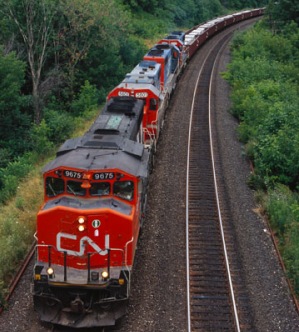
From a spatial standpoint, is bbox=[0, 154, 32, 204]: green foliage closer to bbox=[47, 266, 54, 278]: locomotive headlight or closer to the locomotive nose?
bbox=[47, 266, 54, 278]: locomotive headlight

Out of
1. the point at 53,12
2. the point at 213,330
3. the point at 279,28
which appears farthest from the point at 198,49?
the point at 213,330

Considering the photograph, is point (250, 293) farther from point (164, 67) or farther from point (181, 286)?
point (164, 67)

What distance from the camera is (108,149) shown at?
12.3 m

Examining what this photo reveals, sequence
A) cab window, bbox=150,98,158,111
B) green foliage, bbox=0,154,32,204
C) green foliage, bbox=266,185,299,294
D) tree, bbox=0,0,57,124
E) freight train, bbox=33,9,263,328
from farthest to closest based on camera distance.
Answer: tree, bbox=0,0,57,124 < cab window, bbox=150,98,158,111 < green foliage, bbox=0,154,32,204 < green foliage, bbox=266,185,299,294 < freight train, bbox=33,9,263,328

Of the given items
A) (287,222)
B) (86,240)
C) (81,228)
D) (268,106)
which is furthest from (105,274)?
(268,106)

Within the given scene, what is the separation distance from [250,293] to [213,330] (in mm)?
1834

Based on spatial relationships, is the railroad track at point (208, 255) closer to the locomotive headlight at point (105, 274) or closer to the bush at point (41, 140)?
the locomotive headlight at point (105, 274)

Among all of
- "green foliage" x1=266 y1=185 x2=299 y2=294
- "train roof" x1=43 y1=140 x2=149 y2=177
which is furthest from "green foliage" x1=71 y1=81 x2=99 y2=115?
"train roof" x1=43 y1=140 x2=149 y2=177

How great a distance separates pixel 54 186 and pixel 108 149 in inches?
69.4

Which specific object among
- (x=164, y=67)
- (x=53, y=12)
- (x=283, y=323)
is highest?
(x=53, y=12)

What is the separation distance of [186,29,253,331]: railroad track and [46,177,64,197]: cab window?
13.5ft

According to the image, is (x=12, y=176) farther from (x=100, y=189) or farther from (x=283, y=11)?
(x=283, y=11)

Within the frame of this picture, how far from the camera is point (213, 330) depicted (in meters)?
11.1

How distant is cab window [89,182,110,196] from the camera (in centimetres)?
1103
